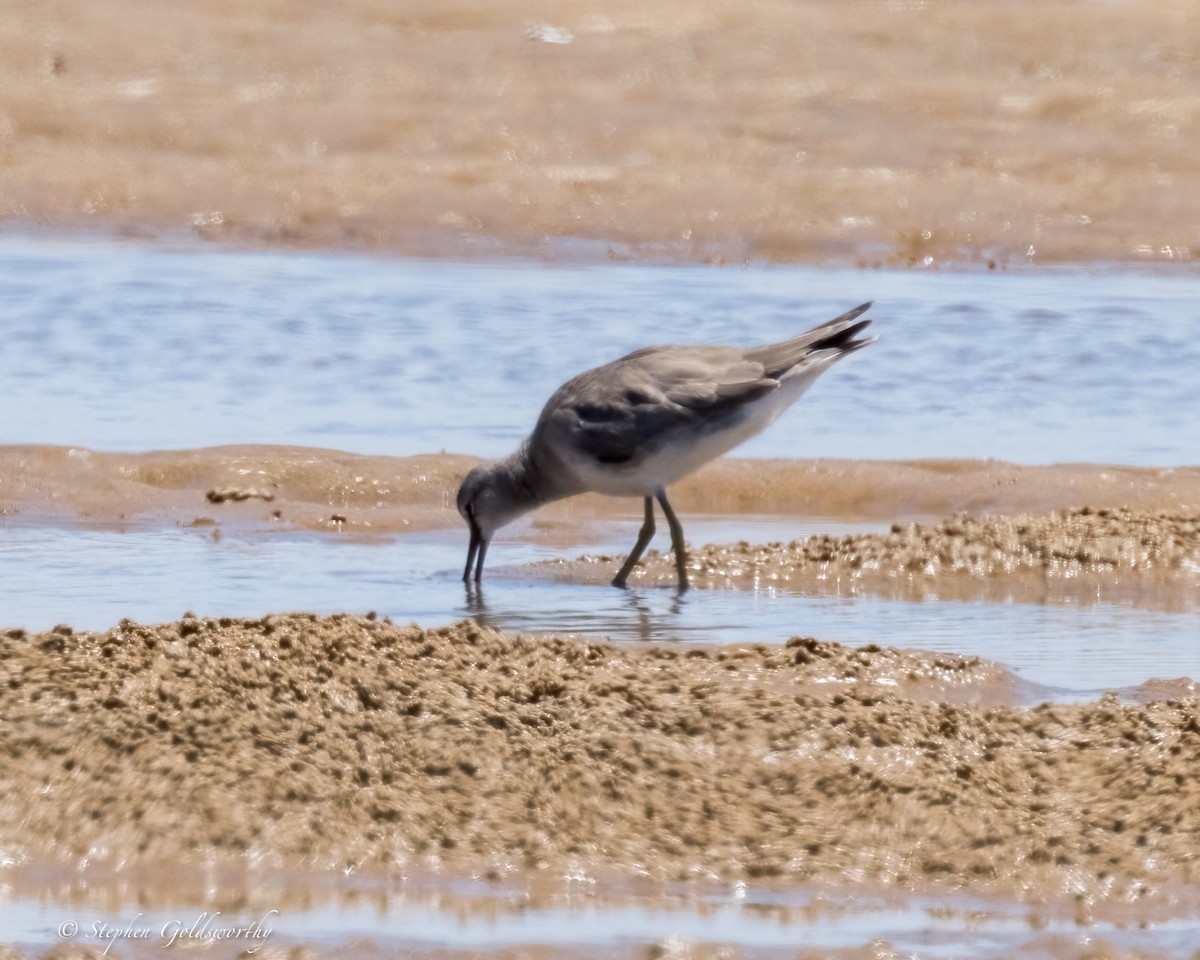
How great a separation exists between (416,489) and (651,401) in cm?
201

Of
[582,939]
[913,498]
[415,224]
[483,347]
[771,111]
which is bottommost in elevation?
[582,939]

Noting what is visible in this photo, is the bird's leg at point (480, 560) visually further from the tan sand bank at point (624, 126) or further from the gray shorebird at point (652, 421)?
the tan sand bank at point (624, 126)

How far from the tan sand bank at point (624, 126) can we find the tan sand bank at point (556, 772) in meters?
13.4

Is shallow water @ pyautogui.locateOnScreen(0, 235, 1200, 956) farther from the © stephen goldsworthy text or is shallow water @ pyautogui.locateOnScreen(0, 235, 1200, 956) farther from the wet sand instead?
the wet sand

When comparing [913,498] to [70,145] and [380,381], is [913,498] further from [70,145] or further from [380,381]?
[70,145]

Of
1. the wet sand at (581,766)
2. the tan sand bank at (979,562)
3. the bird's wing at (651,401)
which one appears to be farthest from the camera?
the bird's wing at (651,401)

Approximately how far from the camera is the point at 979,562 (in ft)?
26.1

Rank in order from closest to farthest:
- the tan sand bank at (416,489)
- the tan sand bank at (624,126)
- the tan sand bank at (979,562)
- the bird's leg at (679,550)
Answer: the tan sand bank at (979,562) → the bird's leg at (679,550) → the tan sand bank at (416,489) → the tan sand bank at (624,126)

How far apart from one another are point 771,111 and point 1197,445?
11.7m

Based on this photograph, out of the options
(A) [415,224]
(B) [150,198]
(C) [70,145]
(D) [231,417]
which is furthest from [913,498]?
(C) [70,145]

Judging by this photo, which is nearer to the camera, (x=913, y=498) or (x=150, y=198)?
(x=913, y=498)

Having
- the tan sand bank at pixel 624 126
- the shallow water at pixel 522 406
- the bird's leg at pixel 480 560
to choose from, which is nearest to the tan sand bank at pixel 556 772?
the shallow water at pixel 522 406

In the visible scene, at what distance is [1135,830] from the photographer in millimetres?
4562

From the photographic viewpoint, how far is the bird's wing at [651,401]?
8.03 meters
